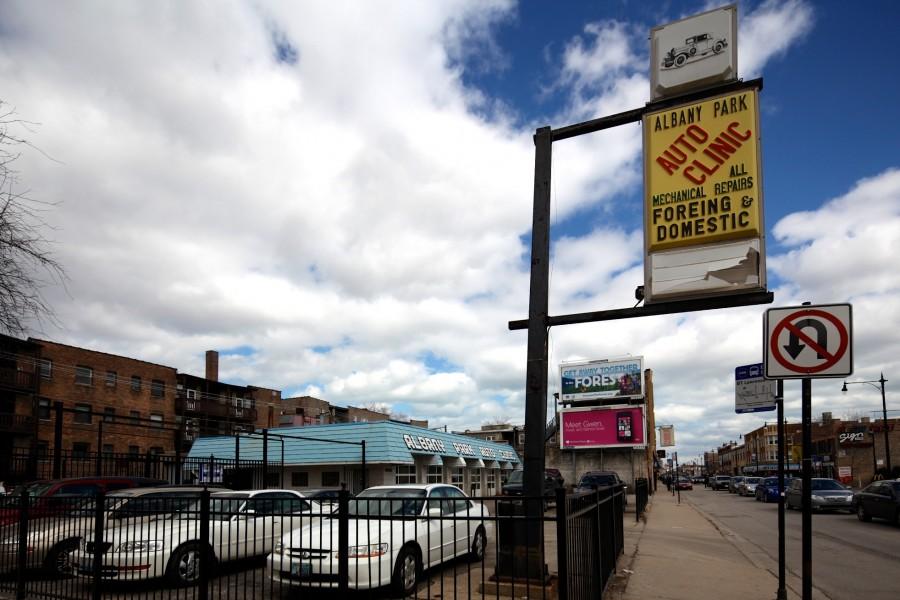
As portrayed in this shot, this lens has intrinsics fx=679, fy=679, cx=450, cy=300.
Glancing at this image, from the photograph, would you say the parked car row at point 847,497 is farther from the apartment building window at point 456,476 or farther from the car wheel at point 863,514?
the apartment building window at point 456,476

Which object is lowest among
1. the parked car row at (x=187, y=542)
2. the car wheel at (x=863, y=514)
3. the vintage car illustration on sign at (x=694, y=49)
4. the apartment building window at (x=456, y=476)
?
the apartment building window at (x=456, y=476)

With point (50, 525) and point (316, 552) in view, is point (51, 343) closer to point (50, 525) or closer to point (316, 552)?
point (50, 525)

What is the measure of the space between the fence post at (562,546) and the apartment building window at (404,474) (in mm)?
24974

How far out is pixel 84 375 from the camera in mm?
47781

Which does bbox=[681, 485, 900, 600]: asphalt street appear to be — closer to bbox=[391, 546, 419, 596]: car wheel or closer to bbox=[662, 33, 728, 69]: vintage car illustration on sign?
bbox=[391, 546, 419, 596]: car wheel

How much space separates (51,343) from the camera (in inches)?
1821

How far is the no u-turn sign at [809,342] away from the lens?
20.2 ft

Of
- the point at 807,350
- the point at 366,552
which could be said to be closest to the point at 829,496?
the point at 807,350

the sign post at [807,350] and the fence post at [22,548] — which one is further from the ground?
the sign post at [807,350]

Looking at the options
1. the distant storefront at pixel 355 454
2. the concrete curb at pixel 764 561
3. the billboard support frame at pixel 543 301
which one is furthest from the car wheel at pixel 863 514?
the billboard support frame at pixel 543 301

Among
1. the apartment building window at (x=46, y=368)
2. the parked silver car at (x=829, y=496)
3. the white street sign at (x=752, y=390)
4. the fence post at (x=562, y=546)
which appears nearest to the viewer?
the fence post at (x=562, y=546)

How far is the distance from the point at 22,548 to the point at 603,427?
36.6 m

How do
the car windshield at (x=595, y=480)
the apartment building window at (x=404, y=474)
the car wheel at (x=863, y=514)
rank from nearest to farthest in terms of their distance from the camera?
the car wheel at (x=863, y=514), the car windshield at (x=595, y=480), the apartment building window at (x=404, y=474)

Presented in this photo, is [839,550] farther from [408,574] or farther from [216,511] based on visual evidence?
[216,511]
